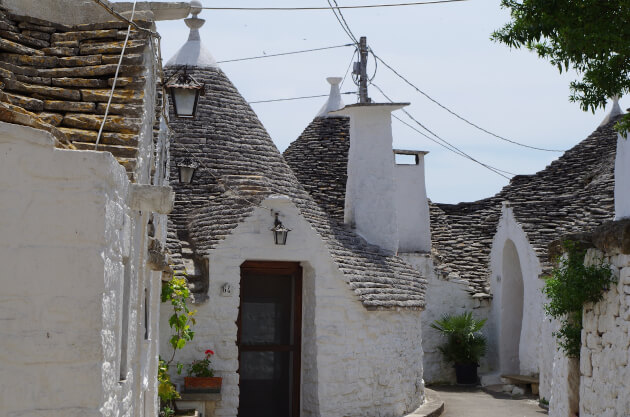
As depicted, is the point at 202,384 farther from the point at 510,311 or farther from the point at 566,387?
the point at 510,311

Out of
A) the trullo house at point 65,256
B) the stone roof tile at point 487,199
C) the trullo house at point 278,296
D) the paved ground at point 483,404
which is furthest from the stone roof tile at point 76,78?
the stone roof tile at point 487,199

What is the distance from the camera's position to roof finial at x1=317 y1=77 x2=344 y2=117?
19.1m

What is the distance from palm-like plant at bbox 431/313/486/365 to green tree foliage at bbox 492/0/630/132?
39.1 ft

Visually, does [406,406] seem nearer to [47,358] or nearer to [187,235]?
[187,235]

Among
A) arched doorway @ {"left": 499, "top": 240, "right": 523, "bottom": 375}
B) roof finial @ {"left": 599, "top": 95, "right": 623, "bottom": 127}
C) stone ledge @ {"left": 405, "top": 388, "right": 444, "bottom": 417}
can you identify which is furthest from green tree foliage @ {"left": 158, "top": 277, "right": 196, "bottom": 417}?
roof finial @ {"left": 599, "top": 95, "right": 623, "bottom": 127}

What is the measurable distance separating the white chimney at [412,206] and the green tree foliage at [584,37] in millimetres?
12043

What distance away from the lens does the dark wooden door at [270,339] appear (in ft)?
42.8

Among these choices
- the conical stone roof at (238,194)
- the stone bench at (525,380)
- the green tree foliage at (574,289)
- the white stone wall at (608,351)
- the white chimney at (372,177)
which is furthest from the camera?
the stone bench at (525,380)

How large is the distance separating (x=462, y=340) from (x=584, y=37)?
12628 millimetres

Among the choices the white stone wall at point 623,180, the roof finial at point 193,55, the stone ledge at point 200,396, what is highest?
the roof finial at point 193,55

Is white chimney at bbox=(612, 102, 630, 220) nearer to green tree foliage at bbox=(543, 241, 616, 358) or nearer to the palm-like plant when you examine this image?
green tree foliage at bbox=(543, 241, 616, 358)

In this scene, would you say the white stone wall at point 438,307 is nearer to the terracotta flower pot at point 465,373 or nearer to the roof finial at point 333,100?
the terracotta flower pot at point 465,373

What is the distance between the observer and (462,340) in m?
18.2

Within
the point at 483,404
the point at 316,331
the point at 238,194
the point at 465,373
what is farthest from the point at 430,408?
the point at 465,373
